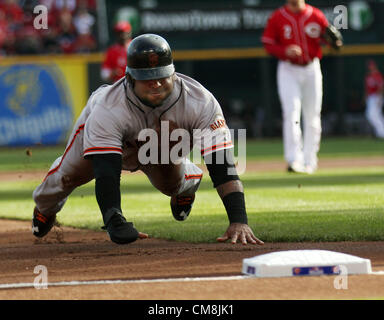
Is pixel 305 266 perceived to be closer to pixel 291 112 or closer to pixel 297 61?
pixel 291 112

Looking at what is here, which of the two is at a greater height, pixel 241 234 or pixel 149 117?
pixel 149 117

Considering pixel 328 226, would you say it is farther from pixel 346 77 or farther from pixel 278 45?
pixel 346 77

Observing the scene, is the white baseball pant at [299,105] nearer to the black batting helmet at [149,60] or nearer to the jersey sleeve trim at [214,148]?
the jersey sleeve trim at [214,148]

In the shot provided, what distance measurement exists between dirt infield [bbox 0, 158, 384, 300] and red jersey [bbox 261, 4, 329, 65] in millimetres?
5219

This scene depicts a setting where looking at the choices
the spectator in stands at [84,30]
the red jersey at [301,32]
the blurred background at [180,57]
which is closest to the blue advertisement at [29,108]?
the blurred background at [180,57]

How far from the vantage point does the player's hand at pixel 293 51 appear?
10.6 m

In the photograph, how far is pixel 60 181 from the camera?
5.77 meters

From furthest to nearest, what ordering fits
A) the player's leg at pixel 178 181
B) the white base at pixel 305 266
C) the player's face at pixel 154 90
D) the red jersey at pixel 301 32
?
the red jersey at pixel 301 32
the player's leg at pixel 178 181
the player's face at pixel 154 90
the white base at pixel 305 266

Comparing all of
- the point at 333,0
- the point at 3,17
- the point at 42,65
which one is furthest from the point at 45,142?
the point at 333,0

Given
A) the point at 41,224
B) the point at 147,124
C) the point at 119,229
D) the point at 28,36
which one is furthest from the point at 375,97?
the point at 119,229

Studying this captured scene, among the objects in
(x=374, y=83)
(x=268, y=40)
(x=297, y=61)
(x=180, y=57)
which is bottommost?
(x=297, y=61)

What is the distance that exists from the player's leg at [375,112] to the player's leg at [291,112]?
1111 cm

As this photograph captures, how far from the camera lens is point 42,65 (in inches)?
824

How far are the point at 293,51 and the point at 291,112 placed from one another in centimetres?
75
